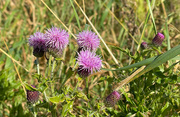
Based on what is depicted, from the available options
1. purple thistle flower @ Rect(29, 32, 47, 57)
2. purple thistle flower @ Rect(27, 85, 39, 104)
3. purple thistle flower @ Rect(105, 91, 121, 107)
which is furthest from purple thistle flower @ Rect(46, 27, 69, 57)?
purple thistle flower @ Rect(105, 91, 121, 107)

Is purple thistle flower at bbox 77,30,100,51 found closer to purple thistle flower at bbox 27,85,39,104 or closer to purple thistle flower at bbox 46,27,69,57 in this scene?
purple thistle flower at bbox 46,27,69,57

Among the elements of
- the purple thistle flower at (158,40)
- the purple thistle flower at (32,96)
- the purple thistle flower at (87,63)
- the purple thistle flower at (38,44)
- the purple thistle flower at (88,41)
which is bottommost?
the purple thistle flower at (32,96)

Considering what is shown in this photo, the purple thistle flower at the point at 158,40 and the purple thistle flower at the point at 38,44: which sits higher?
the purple thistle flower at the point at 38,44

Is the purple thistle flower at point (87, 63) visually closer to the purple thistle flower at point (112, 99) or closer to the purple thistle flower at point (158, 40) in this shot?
the purple thistle flower at point (112, 99)

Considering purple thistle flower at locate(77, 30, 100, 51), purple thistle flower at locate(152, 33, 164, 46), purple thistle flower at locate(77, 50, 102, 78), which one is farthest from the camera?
purple thistle flower at locate(152, 33, 164, 46)

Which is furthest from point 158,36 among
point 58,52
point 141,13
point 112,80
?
point 141,13

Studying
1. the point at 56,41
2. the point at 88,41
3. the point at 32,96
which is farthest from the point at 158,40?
the point at 32,96

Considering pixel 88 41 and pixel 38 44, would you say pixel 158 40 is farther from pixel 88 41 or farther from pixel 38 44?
pixel 38 44

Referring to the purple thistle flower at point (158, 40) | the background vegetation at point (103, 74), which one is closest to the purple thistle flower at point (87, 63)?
the background vegetation at point (103, 74)

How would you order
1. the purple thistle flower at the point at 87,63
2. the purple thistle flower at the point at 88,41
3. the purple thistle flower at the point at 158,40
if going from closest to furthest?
the purple thistle flower at the point at 87,63 → the purple thistle flower at the point at 88,41 → the purple thistle flower at the point at 158,40

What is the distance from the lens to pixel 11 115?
5.14 ft

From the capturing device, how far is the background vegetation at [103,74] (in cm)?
125

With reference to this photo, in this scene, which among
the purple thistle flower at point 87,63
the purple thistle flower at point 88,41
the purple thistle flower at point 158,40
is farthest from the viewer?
the purple thistle flower at point 158,40

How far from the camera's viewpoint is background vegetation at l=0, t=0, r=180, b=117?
1.25m
